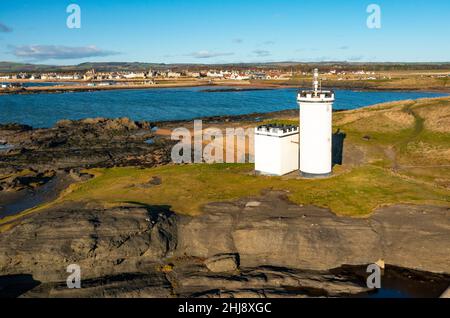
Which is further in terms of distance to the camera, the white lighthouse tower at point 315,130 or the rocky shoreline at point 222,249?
the white lighthouse tower at point 315,130

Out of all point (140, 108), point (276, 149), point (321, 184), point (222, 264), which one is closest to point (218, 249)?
point (222, 264)

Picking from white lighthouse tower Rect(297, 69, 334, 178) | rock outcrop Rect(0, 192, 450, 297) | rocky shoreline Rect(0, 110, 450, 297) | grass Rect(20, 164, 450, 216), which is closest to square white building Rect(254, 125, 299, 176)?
grass Rect(20, 164, 450, 216)

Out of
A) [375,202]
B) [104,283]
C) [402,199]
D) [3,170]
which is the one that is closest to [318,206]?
[375,202]

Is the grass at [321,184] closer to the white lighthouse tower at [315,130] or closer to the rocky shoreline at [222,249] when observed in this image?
the white lighthouse tower at [315,130]

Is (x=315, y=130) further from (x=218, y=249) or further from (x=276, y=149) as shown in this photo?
(x=218, y=249)

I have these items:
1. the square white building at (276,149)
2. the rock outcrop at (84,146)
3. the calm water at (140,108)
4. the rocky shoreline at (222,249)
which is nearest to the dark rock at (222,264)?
the rocky shoreline at (222,249)
